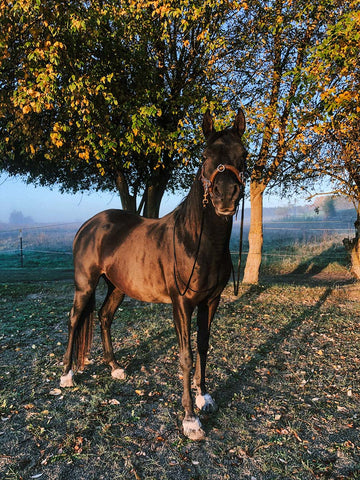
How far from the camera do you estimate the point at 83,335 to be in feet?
15.8

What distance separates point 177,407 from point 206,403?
360 mm

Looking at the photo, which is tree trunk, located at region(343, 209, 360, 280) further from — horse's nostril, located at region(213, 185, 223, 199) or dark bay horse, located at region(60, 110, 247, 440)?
horse's nostril, located at region(213, 185, 223, 199)

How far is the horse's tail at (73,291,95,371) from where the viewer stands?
4744mm

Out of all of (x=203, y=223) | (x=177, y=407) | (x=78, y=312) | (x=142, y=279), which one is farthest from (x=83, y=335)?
(x=203, y=223)

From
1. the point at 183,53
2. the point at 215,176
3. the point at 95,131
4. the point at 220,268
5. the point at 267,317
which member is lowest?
the point at 267,317

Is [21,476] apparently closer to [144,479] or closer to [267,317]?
[144,479]

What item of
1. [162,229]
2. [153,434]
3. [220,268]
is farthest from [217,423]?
[162,229]

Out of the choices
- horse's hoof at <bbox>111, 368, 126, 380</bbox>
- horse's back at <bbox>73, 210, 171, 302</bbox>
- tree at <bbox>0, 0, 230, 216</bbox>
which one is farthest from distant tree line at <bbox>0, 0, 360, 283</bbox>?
horse's hoof at <bbox>111, 368, 126, 380</bbox>

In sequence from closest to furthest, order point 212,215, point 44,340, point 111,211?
point 212,215 → point 111,211 → point 44,340

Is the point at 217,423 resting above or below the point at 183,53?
below

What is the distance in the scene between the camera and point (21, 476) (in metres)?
2.79

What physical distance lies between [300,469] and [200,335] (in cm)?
161

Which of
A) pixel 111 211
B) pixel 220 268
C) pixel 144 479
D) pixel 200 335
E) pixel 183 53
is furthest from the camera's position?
pixel 183 53

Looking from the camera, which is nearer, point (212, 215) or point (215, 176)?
point (215, 176)
